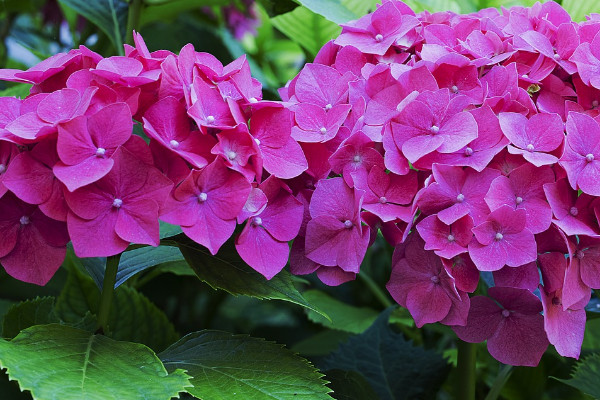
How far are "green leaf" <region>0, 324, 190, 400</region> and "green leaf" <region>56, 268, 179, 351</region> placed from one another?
31 centimetres

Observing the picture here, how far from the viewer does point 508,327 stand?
2.00 ft

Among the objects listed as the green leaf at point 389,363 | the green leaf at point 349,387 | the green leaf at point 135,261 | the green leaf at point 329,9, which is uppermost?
the green leaf at point 329,9

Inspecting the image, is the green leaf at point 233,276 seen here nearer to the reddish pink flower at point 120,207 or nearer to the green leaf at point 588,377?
the reddish pink flower at point 120,207

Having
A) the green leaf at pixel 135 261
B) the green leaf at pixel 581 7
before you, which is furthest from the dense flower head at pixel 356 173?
the green leaf at pixel 581 7

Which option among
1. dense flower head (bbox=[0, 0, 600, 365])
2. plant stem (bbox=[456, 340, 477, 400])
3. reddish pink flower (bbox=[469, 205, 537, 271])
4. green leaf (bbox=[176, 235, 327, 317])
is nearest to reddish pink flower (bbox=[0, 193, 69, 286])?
dense flower head (bbox=[0, 0, 600, 365])

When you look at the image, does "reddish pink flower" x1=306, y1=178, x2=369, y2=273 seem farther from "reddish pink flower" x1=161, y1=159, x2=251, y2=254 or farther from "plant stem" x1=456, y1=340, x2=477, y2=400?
"plant stem" x1=456, y1=340, x2=477, y2=400

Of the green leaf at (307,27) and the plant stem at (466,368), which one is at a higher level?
the green leaf at (307,27)

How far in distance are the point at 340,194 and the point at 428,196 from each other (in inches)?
3.2

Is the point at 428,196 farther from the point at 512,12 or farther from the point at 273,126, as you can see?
the point at 512,12

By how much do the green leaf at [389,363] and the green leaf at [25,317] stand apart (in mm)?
385

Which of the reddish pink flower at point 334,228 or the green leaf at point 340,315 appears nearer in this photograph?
the reddish pink flower at point 334,228

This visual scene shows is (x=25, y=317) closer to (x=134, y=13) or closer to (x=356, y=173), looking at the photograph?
(x=356, y=173)

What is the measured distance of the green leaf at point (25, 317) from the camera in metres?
0.78

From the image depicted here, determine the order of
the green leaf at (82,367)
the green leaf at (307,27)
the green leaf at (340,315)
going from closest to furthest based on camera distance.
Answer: the green leaf at (82,367)
the green leaf at (340,315)
the green leaf at (307,27)
